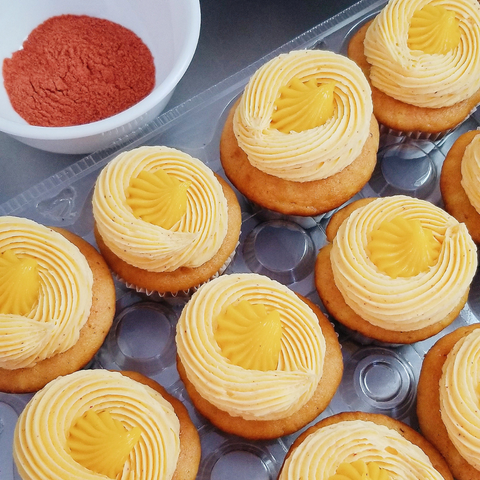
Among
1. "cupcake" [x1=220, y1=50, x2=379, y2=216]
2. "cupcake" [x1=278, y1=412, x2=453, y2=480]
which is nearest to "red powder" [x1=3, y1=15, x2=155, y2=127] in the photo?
"cupcake" [x1=220, y1=50, x2=379, y2=216]

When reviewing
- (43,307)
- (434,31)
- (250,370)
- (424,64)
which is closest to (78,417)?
(43,307)

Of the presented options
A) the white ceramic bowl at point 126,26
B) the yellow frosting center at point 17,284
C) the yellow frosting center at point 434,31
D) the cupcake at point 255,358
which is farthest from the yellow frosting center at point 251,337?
the yellow frosting center at point 434,31

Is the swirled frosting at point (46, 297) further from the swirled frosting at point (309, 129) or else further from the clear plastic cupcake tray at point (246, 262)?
the swirled frosting at point (309, 129)

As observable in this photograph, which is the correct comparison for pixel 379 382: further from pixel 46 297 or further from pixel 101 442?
pixel 46 297

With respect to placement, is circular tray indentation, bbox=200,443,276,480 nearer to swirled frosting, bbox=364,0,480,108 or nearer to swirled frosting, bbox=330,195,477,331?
swirled frosting, bbox=330,195,477,331

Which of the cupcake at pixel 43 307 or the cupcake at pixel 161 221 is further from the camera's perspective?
the cupcake at pixel 161 221

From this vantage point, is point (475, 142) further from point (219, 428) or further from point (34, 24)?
point (34, 24)
